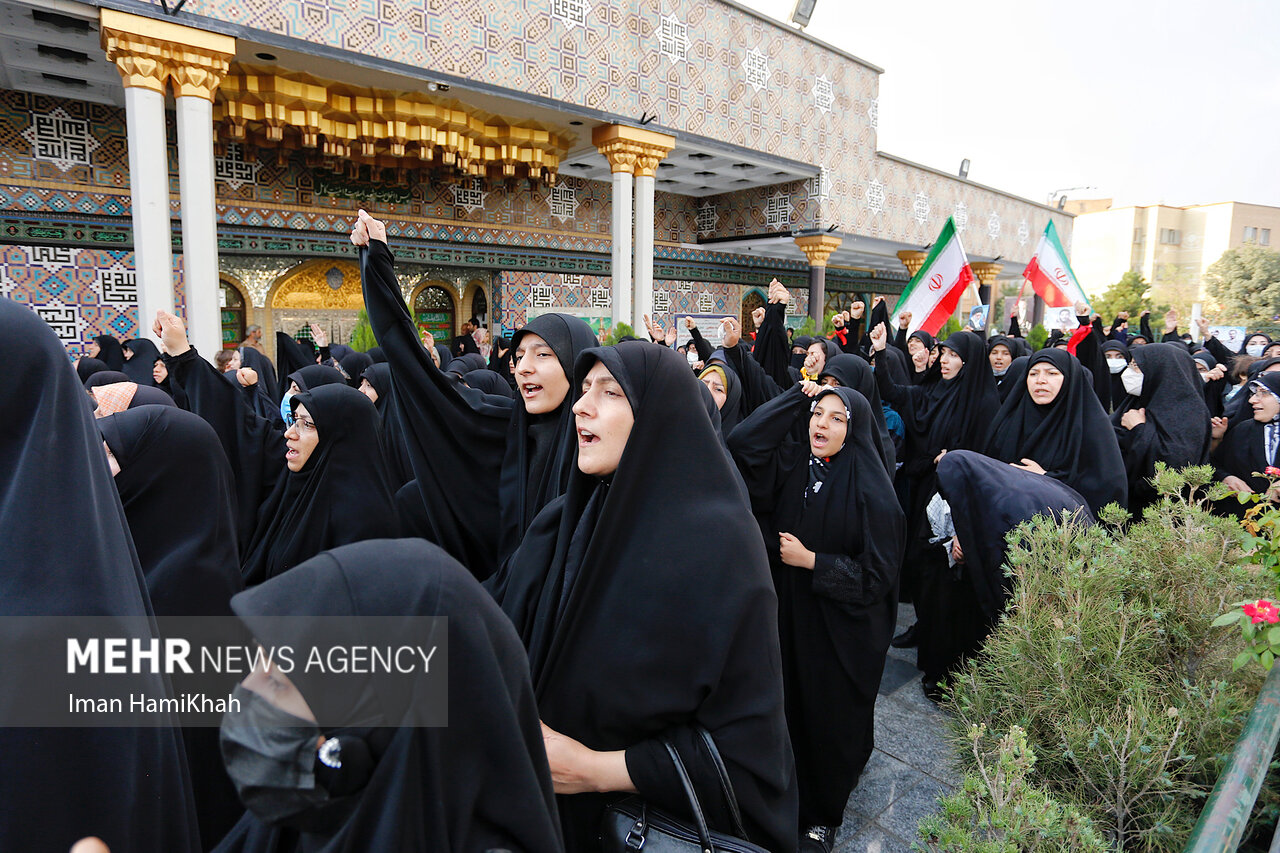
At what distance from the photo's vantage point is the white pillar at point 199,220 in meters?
5.14

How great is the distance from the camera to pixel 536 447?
1892 millimetres

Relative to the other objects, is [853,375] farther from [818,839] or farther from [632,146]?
[632,146]

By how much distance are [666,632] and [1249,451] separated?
12.2 feet

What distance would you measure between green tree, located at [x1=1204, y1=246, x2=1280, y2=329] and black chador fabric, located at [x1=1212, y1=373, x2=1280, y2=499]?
20.0m

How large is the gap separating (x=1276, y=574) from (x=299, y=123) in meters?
7.56

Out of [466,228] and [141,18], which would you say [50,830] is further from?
[466,228]

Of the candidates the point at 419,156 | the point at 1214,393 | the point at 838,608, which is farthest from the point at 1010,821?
the point at 419,156

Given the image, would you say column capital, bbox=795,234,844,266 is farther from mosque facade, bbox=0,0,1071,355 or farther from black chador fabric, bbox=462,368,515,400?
black chador fabric, bbox=462,368,515,400

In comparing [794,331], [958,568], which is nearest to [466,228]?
[794,331]

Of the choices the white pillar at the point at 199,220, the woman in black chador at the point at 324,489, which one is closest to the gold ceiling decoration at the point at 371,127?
the white pillar at the point at 199,220

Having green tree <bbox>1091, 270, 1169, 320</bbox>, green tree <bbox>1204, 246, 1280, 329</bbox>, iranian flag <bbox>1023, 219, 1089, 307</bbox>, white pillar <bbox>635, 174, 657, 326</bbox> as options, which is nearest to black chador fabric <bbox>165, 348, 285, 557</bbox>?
white pillar <bbox>635, 174, 657, 326</bbox>

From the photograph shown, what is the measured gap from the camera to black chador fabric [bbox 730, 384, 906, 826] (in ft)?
6.48

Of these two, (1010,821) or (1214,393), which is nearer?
(1010,821)

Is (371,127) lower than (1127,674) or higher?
higher
